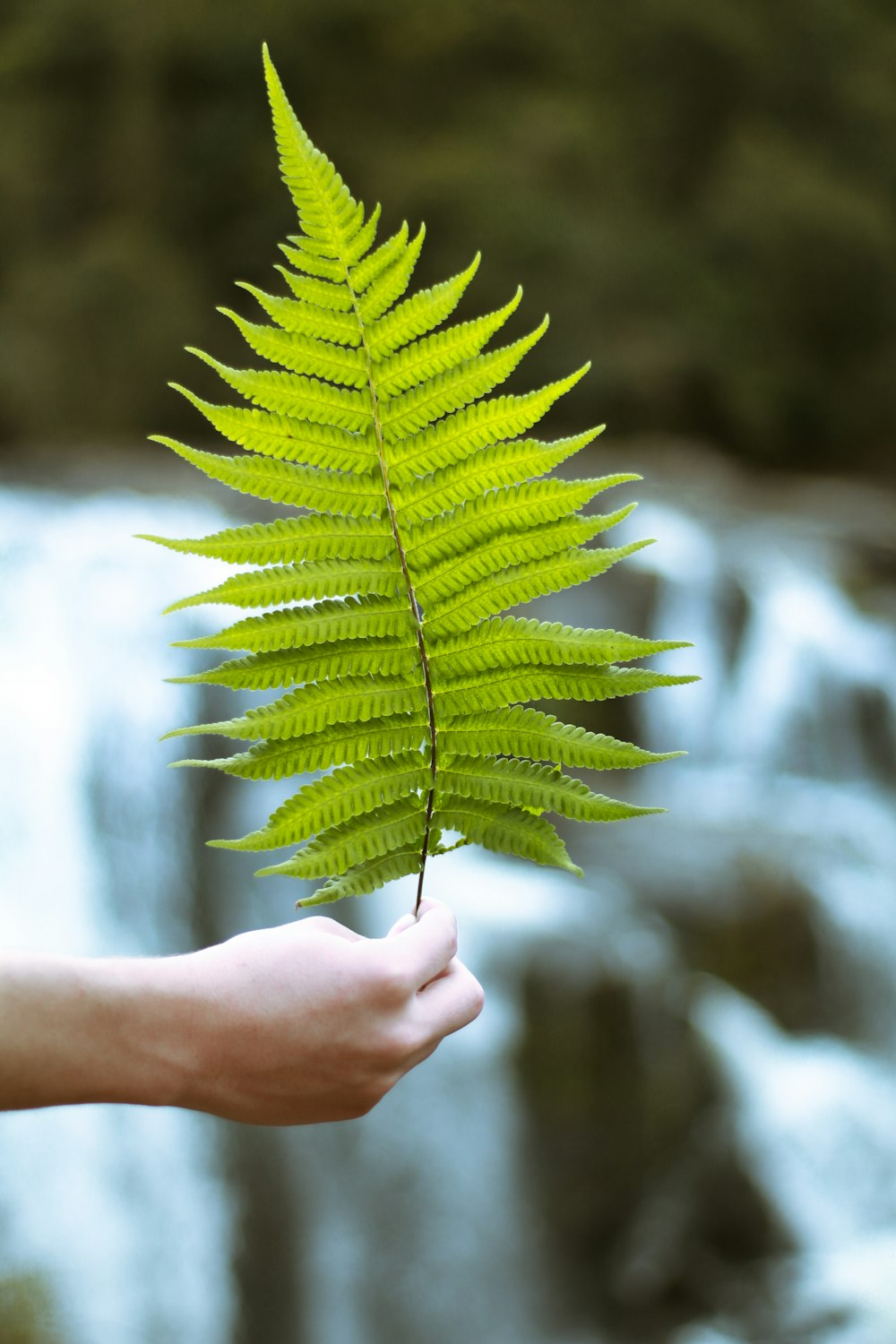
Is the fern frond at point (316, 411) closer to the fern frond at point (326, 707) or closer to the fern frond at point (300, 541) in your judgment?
the fern frond at point (300, 541)

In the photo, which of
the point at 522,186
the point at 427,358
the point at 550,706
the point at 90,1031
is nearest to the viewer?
the point at 90,1031

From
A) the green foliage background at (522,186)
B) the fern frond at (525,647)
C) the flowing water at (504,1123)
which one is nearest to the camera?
the fern frond at (525,647)

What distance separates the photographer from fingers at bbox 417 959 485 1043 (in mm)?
984

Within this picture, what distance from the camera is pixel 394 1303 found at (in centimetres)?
423

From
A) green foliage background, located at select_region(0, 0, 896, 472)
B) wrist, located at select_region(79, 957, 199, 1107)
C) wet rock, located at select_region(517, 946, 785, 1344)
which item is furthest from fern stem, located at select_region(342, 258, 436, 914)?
green foliage background, located at select_region(0, 0, 896, 472)

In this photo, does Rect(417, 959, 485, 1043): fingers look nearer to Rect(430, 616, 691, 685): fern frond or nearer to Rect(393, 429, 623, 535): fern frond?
Rect(430, 616, 691, 685): fern frond

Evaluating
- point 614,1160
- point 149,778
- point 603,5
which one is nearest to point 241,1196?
point 614,1160

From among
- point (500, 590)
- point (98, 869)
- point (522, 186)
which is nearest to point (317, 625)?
point (500, 590)

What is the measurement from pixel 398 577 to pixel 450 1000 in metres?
0.33

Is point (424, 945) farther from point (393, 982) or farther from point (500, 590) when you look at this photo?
point (500, 590)

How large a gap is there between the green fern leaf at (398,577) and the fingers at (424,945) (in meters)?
0.04

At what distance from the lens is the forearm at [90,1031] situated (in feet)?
2.79

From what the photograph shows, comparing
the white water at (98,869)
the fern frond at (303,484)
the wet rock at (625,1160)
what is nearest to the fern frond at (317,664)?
the fern frond at (303,484)

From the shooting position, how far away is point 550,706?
17.5 ft
